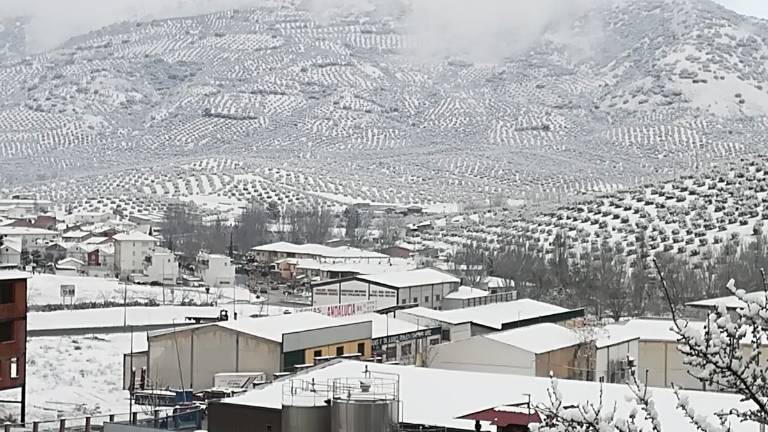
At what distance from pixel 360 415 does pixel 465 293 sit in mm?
31276

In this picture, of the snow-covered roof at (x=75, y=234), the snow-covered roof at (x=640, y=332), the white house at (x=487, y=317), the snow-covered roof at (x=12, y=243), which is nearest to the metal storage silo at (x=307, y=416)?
the snow-covered roof at (x=640, y=332)

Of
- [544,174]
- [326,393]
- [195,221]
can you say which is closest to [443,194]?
[544,174]

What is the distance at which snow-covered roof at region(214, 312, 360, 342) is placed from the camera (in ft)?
88.0

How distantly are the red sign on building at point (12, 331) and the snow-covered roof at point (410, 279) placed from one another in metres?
18.4

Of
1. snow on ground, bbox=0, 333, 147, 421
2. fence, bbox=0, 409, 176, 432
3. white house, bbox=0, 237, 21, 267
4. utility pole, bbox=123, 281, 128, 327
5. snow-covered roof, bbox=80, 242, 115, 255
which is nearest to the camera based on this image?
fence, bbox=0, 409, 176, 432

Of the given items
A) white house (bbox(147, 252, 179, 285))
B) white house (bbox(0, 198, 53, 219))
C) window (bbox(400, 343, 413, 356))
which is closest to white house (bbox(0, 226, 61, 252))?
white house (bbox(147, 252, 179, 285))

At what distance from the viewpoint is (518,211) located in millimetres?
73250

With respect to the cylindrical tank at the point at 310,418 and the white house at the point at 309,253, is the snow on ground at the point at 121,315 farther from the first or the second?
the cylindrical tank at the point at 310,418

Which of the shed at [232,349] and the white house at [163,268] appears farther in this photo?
the white house at [163,268]

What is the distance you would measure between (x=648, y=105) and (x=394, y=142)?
107 feet

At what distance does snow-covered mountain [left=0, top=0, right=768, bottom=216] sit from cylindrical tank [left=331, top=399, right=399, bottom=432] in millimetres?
85595

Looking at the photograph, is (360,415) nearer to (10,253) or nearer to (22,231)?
(10,253)

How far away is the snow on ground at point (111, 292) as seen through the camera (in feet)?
164

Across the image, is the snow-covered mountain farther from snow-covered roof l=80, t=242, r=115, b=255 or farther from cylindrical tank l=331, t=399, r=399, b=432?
cylindrical tank l=331, t=399, r=399, b=432
